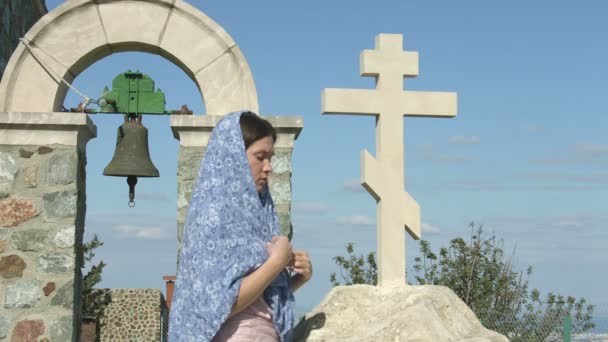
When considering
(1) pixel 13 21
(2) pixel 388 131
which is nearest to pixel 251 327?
(2) pixel 388 131

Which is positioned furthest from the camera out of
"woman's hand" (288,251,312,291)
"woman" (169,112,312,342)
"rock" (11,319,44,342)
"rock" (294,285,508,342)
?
"rock" (11,319,44,342)

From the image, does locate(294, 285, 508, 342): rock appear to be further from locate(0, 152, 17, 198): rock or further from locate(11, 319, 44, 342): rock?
locate(0, 152, 17, 198): rock

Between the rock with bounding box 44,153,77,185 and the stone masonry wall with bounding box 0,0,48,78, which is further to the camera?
the stone masonry wall with bounding box 0,0,48,78

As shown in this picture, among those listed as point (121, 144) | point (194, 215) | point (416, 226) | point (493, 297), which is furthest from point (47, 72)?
point (493, 297)

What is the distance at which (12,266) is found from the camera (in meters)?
4.79

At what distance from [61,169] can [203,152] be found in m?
0.84

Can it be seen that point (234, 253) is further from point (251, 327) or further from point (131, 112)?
point (131, 112)

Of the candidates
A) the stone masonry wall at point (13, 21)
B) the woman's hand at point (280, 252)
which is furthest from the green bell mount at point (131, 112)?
the woman's hand at point (280, 252)

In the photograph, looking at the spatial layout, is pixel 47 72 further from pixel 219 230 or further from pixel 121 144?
pixel 219 230

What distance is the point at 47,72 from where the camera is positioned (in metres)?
4.85

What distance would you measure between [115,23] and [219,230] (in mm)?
2867

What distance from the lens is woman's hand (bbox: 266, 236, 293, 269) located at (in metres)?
2.33

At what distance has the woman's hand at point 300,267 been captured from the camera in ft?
8.34

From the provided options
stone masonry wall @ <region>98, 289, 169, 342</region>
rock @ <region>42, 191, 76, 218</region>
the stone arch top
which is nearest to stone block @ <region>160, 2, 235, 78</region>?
the stone arch top
